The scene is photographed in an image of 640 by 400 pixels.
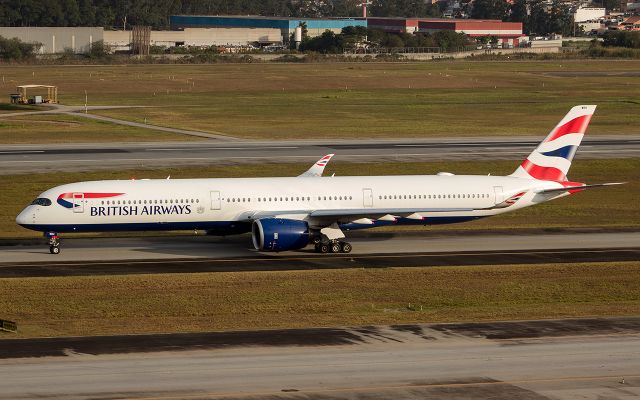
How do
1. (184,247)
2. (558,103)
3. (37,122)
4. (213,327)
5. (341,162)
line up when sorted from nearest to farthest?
(213,327) → (184,247) → (341,162) → (37,122) → (558,103)

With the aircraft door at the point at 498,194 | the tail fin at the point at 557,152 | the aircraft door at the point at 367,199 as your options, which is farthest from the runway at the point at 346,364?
the tail fin at the point at 557,152

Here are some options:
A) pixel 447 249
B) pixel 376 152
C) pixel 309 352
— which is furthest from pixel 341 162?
pixel 309 352

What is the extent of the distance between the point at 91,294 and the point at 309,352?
12.4 meters

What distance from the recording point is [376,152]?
90.3 meters

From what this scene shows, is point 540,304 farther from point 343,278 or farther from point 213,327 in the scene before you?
point 213,327

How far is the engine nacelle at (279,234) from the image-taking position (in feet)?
165

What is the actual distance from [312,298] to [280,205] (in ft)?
36.3

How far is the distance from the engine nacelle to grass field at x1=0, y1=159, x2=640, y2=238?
11.7 meters

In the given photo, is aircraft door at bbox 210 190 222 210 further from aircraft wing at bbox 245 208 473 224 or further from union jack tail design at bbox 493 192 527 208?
union jack tail design at bbox 493 192 527 208

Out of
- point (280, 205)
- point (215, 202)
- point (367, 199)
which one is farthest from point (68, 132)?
point (367, 199)

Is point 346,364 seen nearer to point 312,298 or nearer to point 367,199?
point 312,298

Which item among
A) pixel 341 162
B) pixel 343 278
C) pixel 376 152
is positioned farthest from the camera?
pixel 376 152

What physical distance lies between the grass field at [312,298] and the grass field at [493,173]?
13446 mm

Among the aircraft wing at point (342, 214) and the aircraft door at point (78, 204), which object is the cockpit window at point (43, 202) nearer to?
the aircraft door at point (78, 204)
